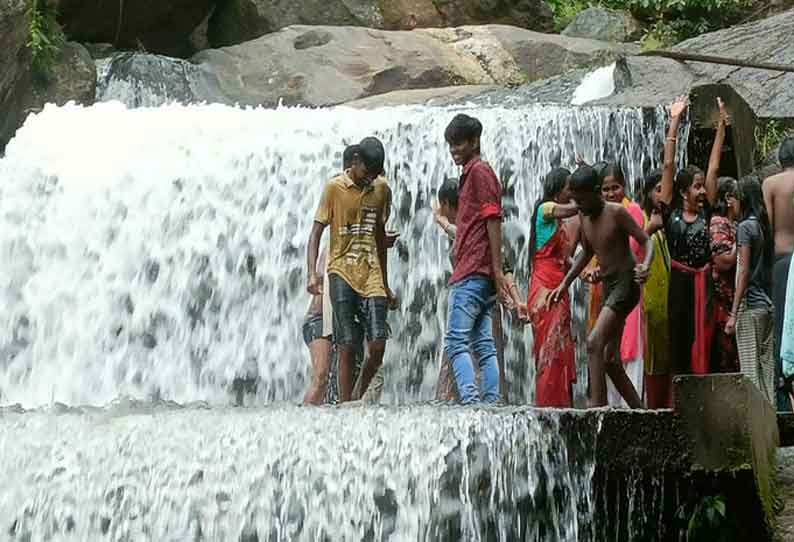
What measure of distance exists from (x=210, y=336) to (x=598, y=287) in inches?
141

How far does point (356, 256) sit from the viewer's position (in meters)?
8.18

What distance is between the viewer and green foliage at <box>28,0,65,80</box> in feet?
44.9

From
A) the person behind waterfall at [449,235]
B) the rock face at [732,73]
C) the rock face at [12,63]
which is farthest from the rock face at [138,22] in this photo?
the person behind waterfall at [449,235]

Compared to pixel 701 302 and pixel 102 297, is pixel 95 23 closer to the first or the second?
pixel 102 297

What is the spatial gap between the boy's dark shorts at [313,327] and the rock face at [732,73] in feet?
13.8

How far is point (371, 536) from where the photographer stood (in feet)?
20.4

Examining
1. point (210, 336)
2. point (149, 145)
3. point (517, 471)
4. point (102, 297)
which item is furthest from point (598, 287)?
point (149, 145)

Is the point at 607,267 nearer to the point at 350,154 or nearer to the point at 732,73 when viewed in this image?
the point at 350,154

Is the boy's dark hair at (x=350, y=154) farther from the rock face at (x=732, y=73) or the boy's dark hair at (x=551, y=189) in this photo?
the rock face at (x=732, y=73)

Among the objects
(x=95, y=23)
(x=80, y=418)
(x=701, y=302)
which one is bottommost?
(x=80, y=418)

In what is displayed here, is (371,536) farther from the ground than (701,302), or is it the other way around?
(701,302)

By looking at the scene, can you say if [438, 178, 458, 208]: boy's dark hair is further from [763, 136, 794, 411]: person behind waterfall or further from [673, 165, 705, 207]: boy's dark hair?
[763, 136, 794, 411]: person behind waterfall

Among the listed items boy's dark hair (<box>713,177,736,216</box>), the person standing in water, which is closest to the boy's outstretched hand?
the person standing in water

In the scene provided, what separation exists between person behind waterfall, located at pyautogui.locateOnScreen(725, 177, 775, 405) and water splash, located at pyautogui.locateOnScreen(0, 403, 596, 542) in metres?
2.17
